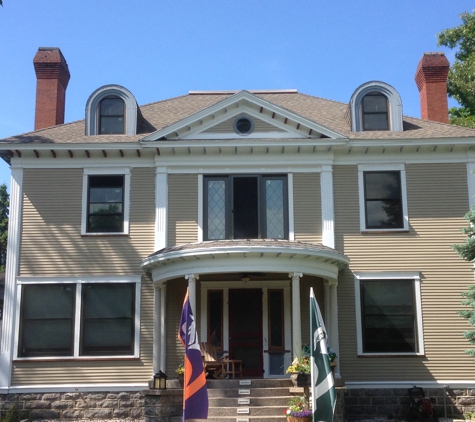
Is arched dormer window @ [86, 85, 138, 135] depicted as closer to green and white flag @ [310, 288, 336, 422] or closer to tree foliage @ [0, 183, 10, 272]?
green and white flag @ [310, 288, 336, 422]

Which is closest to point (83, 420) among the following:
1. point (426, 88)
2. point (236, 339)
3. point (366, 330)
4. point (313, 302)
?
point (236, 339)

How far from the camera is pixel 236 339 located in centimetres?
1546

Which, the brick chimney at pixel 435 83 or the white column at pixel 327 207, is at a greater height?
the brick chimney at pixel 435 83

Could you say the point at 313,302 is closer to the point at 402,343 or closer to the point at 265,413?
the point at 265,413

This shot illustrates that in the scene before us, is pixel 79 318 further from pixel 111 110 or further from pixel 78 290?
pixel 111 110

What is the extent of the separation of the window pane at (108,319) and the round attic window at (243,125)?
4633mm

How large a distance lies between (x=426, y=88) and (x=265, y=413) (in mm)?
10418

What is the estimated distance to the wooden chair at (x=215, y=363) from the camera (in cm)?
1390

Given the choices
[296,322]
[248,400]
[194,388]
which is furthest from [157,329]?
[194,388]

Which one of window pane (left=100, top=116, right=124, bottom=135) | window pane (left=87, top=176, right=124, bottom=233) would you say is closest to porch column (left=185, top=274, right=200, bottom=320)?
window pane (left=87, top=176, right=124, bottom=233)

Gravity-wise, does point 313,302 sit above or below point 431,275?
below

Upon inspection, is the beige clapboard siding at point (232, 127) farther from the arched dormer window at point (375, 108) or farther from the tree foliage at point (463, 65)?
the tree foliage at point (463, 65)

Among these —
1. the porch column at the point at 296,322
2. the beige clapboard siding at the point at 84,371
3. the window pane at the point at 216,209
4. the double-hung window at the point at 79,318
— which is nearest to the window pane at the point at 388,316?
the porch column at the point at 296,322

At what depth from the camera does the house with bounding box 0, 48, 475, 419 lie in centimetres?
1505
